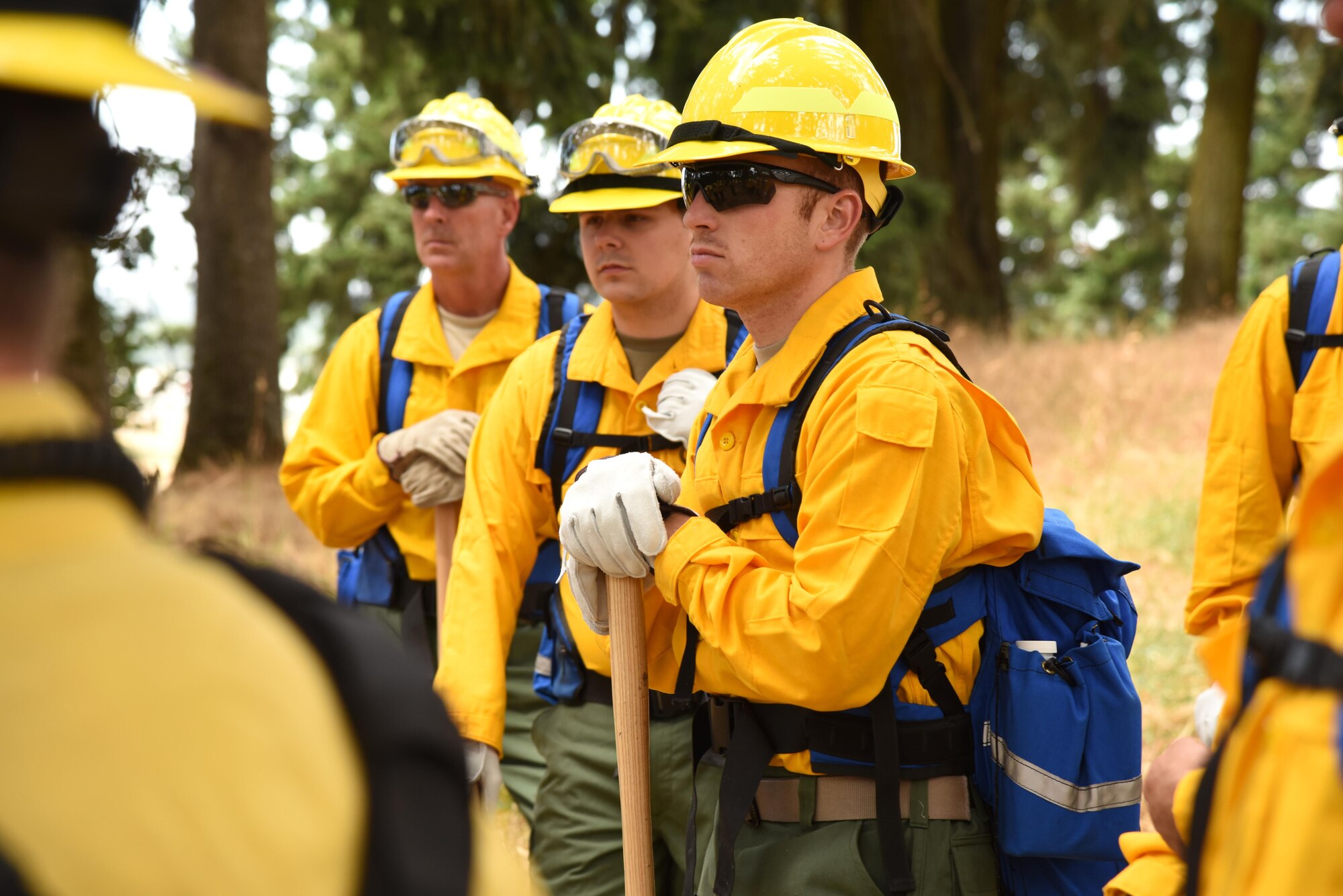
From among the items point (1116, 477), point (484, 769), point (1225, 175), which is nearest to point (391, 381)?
point (484, 769)

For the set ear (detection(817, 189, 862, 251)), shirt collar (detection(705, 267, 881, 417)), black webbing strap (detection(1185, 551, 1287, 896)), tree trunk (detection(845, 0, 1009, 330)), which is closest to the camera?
black webbing strap (detection(1185, 551, 1287, 896))

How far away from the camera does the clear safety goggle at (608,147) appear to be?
3.96m

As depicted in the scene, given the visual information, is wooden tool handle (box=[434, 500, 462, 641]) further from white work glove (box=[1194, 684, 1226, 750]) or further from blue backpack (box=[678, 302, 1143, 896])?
white work glove (box=[1194, 684, 1226, 750])

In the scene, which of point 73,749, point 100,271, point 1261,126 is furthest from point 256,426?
point 1261,126

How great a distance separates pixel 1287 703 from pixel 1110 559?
1694 mm

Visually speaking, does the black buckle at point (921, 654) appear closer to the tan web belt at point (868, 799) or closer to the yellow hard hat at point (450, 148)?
the tan web belt at point (868, 799)

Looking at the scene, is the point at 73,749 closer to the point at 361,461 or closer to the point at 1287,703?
the point at 1287,703

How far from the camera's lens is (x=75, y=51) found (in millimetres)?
950

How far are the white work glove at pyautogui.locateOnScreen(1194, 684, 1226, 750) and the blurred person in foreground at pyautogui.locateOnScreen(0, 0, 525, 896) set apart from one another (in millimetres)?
1038

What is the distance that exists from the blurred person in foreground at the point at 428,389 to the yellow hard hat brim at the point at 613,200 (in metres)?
0.72

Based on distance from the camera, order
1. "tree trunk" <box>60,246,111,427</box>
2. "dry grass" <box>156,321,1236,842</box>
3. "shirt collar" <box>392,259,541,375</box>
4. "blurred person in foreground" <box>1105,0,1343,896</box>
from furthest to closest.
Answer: "tree trunk" <box>60,246,111,427</box>
"dry grass" <box>156,321,1236,842</box>
"shirt collar" <box>392,259,541,375</box>
"blurred person in foreground" <box>1105,0,1343,896</box>

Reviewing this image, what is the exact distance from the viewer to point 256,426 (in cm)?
1106

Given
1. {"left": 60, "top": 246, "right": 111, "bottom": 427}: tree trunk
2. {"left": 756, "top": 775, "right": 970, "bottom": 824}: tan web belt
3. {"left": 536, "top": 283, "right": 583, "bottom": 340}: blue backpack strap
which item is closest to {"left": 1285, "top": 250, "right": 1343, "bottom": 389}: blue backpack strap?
{"left": 756, "top": 775, "right": 970, "bottom": 824}: tan web belt

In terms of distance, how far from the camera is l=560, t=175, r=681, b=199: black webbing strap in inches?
157
